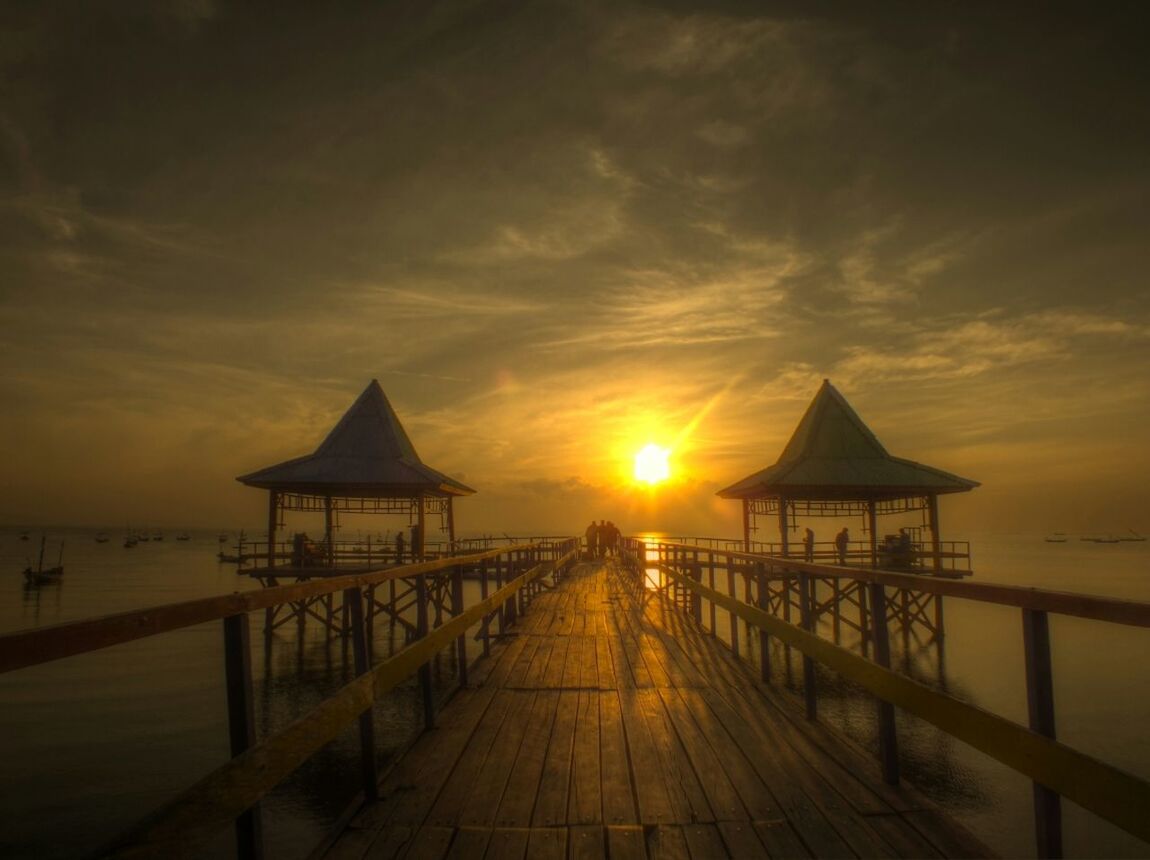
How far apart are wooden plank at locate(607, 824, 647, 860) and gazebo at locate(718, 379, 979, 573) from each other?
1922 cm

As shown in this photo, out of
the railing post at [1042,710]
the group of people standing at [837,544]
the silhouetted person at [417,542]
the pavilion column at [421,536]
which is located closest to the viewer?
the railing post at [1042,710]

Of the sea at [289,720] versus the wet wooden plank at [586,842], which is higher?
the wet wooden plank at [586,842]

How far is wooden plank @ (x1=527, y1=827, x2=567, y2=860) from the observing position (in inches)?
125

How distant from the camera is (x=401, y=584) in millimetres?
50406

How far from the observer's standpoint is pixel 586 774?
4238 mm

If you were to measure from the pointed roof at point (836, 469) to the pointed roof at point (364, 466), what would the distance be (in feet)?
34.9

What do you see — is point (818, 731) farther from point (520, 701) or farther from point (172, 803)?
point (172, 803)

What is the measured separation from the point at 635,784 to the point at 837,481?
19.7 m

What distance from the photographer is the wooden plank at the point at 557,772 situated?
361 cm

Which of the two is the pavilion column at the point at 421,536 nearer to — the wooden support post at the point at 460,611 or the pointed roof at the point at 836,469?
the pointed roof at the point at 836,469

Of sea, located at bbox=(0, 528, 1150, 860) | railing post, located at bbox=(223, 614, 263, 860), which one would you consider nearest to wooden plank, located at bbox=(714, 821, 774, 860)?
railing post, located at bbox=(223, 614, 263, 860)

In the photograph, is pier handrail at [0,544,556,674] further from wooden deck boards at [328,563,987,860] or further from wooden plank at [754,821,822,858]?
wooden plank at [754,821,822,858]

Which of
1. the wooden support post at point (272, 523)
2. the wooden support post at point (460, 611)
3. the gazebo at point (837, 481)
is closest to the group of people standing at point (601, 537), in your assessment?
the gazebo at point (837, 481)

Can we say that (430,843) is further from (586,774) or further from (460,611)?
(460,611)
